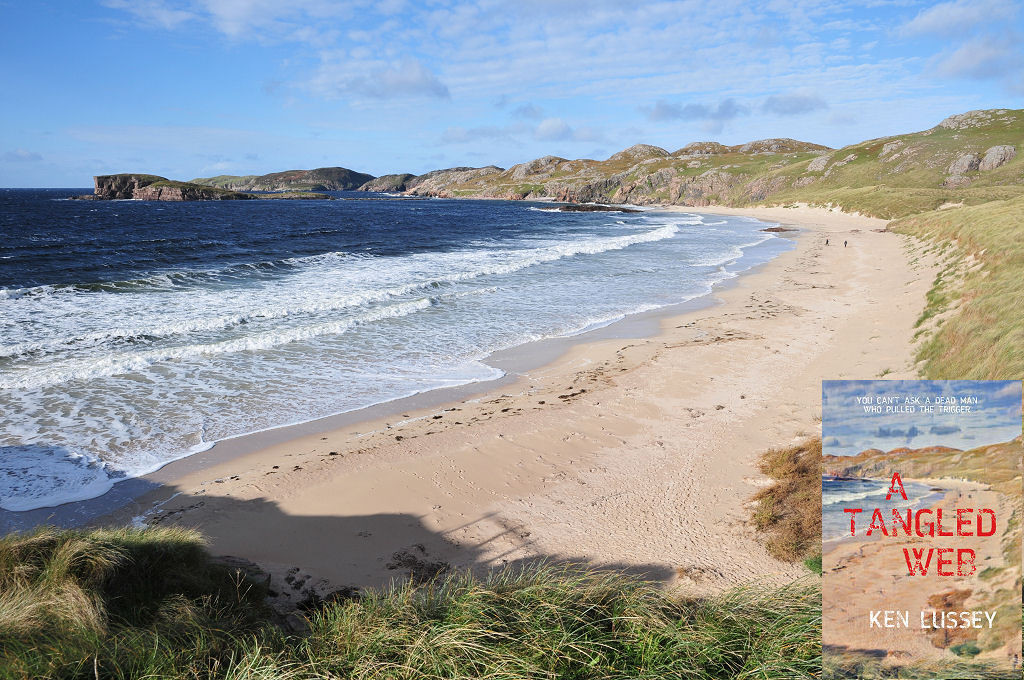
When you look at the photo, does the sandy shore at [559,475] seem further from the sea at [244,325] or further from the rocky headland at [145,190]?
the rocky headland at [145,190]

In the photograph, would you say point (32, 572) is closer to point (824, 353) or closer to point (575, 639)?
point (575, 639)

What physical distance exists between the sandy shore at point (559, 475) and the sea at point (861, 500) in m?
2.49

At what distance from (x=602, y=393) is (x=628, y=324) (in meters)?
7.57

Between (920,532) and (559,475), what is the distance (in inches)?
239

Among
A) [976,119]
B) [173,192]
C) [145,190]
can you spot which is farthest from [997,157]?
[145,190]

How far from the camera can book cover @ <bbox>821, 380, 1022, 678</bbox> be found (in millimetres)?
3174

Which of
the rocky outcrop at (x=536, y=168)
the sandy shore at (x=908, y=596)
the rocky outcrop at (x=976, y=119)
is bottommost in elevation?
the sandy shore at (x=908, y=596)

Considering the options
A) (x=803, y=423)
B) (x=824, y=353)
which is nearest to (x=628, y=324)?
(x=824, y=353)

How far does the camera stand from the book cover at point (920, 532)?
317cm

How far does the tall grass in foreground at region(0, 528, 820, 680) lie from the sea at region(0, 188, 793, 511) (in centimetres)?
525

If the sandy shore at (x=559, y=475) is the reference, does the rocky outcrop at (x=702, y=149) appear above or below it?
above

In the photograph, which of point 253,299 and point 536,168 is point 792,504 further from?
point 536,168

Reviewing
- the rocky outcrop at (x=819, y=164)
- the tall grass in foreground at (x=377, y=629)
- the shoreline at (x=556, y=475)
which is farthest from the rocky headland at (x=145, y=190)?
the tall grass in foreground at (x=377, y=629)

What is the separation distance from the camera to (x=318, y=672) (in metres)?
3.83
